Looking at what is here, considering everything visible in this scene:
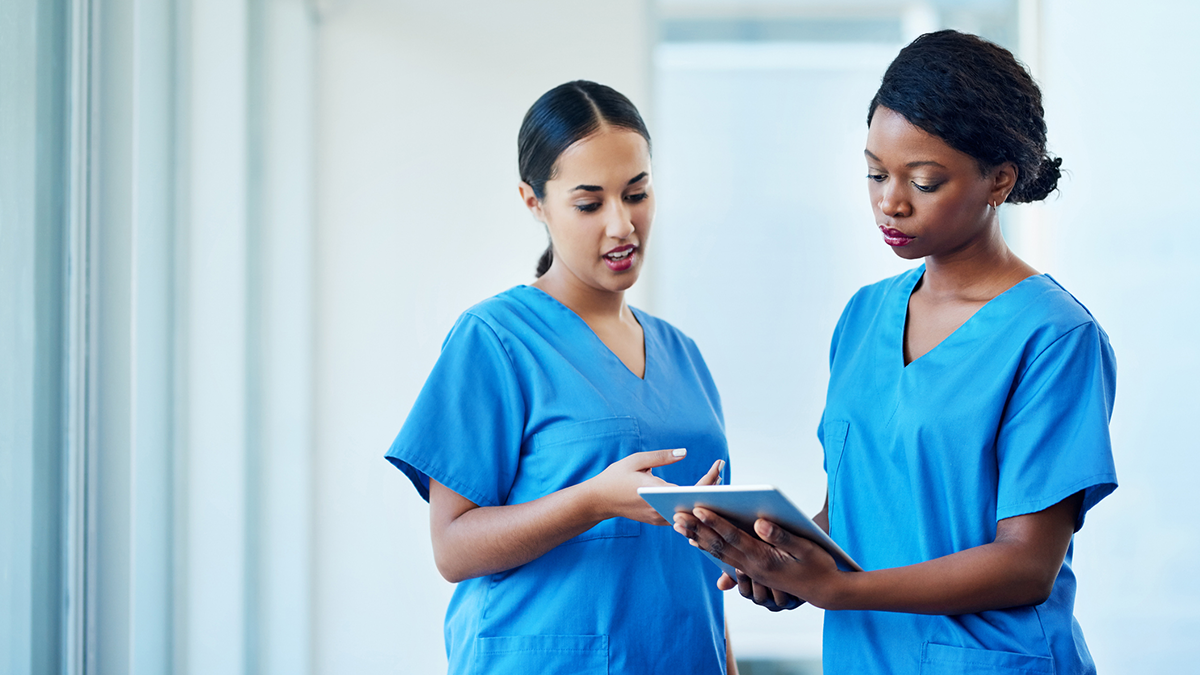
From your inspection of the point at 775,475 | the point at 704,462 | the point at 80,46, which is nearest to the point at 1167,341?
the point at 775,475

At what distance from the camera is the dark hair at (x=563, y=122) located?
1.07 metres

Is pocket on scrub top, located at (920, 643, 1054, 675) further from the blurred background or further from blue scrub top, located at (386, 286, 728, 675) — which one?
the blurred background

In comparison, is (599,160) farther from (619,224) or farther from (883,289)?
(883,289)

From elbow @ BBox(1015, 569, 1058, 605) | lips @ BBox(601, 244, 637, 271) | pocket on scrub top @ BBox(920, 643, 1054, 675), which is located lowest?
pocket on scrub top @ BBox(920, 643, 1054, 675)

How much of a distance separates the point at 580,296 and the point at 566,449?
0.79 feet

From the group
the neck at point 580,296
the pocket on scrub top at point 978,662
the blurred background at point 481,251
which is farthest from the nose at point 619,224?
the blurred background at point 481,251

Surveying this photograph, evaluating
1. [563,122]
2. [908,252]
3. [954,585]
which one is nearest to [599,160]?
[563,122]

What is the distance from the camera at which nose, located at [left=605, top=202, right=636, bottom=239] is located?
3.45 feet

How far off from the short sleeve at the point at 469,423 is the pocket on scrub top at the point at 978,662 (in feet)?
1.69

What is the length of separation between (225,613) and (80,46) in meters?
1.14

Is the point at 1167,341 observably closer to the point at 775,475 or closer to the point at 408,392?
the point at 775,475

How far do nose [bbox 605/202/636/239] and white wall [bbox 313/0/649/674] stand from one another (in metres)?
1.01

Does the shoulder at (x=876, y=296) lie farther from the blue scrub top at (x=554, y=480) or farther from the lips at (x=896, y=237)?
the blue scrub top at (x=554, y=480)

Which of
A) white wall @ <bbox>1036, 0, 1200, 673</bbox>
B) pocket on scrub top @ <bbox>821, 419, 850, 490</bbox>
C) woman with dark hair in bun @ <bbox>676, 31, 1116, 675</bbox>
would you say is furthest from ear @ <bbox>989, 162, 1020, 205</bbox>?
white wall @ <bbox>1036, 0, 1200, 673</bbox>
